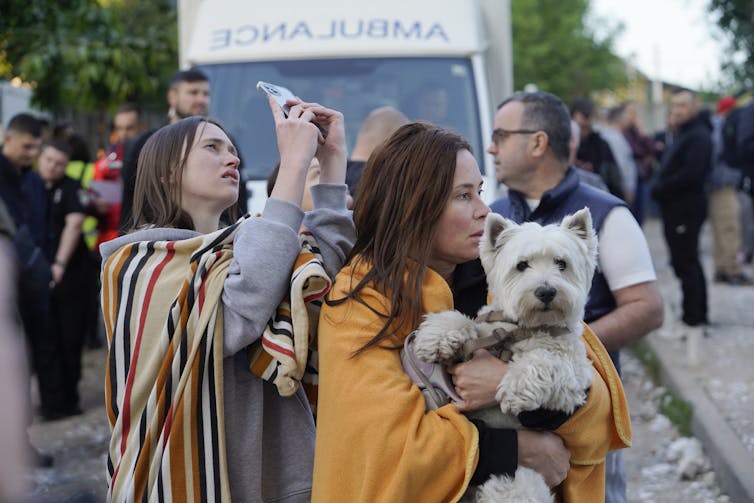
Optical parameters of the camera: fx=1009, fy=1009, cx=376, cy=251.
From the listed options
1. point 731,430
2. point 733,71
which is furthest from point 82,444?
point 733,71

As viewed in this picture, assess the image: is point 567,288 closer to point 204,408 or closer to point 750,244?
point 204,408

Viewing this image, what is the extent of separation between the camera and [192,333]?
258 centimetres

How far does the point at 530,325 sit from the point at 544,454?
326 millimetres

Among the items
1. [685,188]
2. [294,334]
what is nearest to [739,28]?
[685,188]

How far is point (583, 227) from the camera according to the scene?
2.79 meters

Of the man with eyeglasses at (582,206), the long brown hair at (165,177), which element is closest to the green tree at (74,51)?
the man with eyeglasses at (582,206)

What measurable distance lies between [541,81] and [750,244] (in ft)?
99.6

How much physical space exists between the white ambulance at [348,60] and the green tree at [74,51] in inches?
73.4

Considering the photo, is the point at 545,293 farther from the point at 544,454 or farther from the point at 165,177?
the point at 165,177

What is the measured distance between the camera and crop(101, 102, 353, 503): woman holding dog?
2578 millimetres

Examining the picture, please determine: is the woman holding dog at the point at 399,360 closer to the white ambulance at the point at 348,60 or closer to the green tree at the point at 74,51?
the white ambulance at the point at 348,60

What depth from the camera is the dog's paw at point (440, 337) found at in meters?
2.47

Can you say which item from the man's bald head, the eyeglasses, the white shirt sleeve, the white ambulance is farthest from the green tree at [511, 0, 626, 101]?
the white shirt sleeve

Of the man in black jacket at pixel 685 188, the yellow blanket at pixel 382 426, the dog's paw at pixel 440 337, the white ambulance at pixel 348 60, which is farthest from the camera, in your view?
the man in black jacket at pixel 685 188
